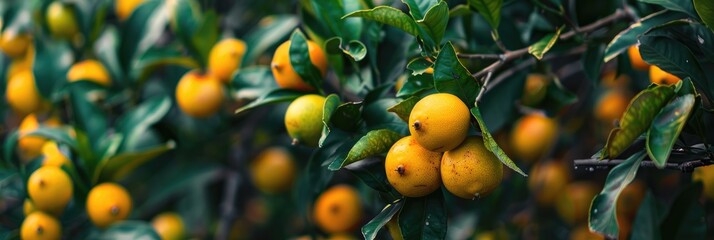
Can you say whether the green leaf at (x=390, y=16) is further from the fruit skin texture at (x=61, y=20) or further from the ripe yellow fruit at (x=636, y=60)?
the fruit skin texture at (x=61, y=20)

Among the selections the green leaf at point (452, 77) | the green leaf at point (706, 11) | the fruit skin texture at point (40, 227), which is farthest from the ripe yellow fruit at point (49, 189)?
the green leaf at point (706, 11)

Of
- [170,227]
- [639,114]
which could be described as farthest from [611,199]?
[170,227]

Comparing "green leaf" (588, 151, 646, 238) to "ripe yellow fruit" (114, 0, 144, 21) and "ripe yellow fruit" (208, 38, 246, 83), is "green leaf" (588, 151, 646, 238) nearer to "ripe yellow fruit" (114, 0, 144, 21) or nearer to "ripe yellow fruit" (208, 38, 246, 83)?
"ripe yellow fruit" (208, 38, 246, 83)

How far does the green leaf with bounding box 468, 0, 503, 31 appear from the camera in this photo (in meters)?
0.94

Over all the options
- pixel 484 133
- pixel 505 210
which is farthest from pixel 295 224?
pixel 484 133

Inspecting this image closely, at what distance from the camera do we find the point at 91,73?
1.49 m

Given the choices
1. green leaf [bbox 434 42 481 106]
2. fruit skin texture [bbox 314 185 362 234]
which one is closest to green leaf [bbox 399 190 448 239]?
green leaf [bbox 434 42 481 106]

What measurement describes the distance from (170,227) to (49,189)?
589 millimetres

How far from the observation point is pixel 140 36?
4.85 feet

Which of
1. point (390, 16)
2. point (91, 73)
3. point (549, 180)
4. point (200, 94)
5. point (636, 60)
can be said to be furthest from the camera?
point (549, 180)

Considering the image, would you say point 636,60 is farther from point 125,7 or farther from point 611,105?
point 125,7

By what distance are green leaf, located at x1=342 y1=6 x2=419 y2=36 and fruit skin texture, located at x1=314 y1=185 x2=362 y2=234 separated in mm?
606

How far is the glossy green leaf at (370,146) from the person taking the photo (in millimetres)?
815

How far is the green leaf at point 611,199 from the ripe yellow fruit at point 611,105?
0.75 m
